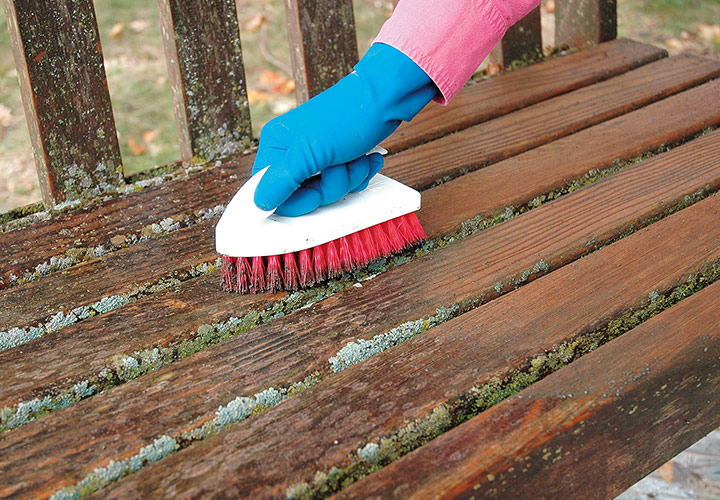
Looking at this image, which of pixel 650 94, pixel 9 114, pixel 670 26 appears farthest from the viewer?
pixel 670 26

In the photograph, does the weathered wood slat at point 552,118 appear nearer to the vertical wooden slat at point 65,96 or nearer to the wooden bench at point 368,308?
the wooden bench at point 368,308

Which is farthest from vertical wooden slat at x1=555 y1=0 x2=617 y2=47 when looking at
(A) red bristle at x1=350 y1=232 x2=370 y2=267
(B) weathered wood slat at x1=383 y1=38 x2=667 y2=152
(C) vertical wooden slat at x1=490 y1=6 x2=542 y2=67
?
(A) red bristle at x1=350 y1=232 x2=370 y2=267

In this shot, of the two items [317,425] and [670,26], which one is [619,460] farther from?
[670,26]

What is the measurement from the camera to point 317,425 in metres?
1.06

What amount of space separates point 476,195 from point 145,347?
0.74 metres

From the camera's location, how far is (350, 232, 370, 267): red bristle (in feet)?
4.57

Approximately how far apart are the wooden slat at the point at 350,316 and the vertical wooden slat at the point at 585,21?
0.69 m

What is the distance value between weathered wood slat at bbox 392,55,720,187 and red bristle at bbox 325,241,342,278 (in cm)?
37

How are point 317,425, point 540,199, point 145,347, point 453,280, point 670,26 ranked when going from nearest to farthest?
point 317,425, point 145,347, point 453,280, point 540,199, point 670,26

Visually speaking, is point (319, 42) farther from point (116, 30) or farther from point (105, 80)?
point (116, 30)

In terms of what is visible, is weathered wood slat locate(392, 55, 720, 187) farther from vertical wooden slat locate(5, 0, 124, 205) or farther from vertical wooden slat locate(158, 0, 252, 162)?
vertical wooden slat locate(5, 0, 124, 205)

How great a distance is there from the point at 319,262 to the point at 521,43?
3.78 feet

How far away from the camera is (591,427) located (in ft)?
3.53

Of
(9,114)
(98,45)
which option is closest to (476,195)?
(98,45)
